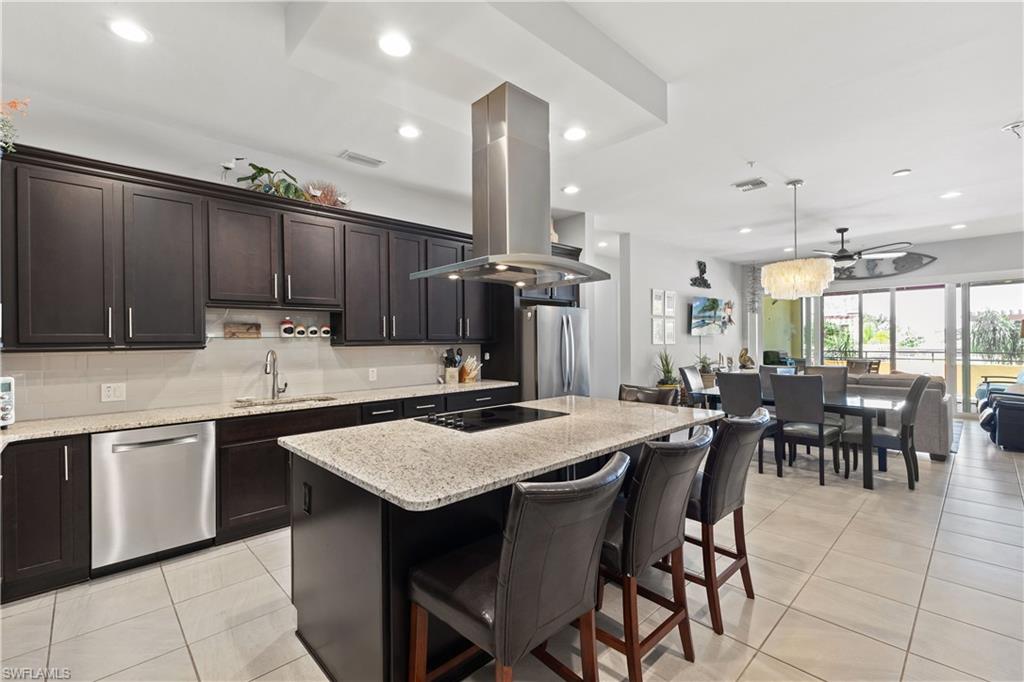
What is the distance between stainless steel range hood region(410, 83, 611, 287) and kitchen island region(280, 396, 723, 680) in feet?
3.15

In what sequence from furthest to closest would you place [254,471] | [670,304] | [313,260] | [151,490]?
[670,304], [313,260], [254,471], [151,490]

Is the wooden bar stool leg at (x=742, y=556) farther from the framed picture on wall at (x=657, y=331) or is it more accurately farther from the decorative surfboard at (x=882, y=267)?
the decorative surfboard at (x=882, y=267)

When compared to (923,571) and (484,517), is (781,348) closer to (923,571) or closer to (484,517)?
(923,571)

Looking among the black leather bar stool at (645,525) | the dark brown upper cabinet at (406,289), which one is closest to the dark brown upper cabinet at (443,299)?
the dark brown upper cabinet at (406,289)

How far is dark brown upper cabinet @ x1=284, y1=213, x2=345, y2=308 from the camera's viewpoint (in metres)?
3.55

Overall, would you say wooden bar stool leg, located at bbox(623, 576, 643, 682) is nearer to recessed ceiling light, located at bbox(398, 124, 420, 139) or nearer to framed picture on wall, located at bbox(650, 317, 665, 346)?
recessed ceiling light, located at bbox(398, 124, 420, 139)

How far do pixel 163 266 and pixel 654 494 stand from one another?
3251mm

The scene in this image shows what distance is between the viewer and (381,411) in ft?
12.1

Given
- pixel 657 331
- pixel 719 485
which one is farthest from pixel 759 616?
pixel 657 331

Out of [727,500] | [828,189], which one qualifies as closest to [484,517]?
[727,500]

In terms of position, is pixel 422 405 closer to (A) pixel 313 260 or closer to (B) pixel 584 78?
(A) pixel 313 260

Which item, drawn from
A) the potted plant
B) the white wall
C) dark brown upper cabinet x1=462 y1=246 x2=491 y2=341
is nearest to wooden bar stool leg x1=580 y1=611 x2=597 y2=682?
dark brown upper cabinet x1=462 y1=246 x2=491 y2=341

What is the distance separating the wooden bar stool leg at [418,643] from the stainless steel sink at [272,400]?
2.31 meters

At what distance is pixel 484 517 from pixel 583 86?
88.8 inches
